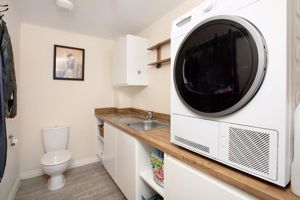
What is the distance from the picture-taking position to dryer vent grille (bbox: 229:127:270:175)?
0.56 m

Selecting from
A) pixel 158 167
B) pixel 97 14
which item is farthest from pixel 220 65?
pixel 97 14

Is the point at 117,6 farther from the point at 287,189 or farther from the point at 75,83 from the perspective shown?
the point at 287,189

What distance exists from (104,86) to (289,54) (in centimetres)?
253

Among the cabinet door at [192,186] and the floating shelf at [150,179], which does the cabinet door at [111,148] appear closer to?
the floating shelf at [150,179]

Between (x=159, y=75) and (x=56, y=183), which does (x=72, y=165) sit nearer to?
(x=56, y=183)

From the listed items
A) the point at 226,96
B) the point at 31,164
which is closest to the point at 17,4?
the point at 31,164

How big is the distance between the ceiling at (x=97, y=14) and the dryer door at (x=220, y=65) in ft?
3.82

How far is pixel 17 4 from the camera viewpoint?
164 centimetres

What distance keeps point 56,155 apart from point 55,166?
0.23m

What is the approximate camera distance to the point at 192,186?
2.59 ft

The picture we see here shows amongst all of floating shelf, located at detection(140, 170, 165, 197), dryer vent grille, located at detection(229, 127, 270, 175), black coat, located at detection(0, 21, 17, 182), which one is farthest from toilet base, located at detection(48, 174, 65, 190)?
dryer vent grille, located at detection(229, 127, 270, 175)

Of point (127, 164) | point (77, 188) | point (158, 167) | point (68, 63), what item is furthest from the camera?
point (68, 63)

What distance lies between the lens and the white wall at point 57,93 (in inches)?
81.8

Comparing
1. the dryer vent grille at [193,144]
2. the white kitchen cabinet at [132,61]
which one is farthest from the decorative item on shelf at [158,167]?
the white kitchen cabinet at [132,61]
